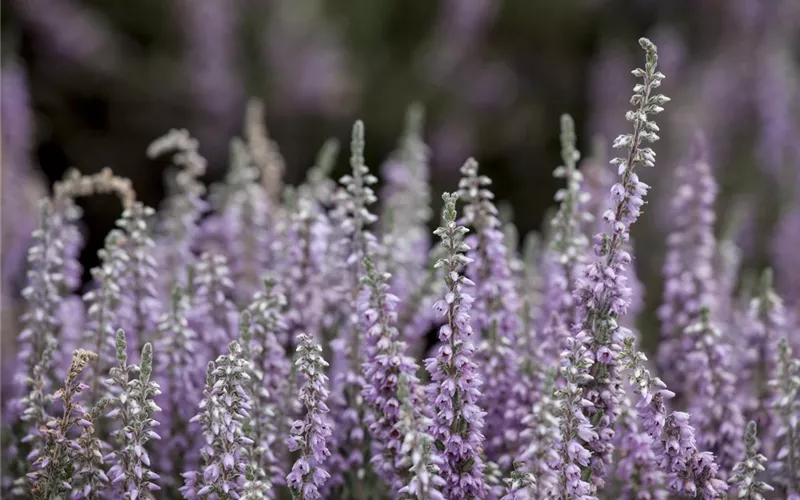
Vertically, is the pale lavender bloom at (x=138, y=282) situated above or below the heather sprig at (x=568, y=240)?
below

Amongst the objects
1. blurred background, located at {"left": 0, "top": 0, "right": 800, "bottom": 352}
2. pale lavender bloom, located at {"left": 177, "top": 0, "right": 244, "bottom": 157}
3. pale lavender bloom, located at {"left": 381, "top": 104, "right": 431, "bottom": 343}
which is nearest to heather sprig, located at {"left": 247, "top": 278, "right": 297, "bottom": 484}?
pale lavender bloom, located at {"left": 381, "top": 104, "right": 431, "bottom": 343}

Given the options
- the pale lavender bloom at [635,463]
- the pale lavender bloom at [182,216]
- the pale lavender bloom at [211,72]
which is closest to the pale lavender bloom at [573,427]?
the pale lavender bloom at [635,463]

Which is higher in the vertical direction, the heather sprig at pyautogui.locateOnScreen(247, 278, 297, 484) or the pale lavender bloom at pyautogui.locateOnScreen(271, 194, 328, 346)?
the pale lavender bloom at pyautogui.locateOnScreen(271, 194, 328, 346)

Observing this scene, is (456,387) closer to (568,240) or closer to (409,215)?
(568,240)

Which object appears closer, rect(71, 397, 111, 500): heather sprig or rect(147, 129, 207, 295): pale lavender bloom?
rect(71, 397, 111, 500): heather sprig

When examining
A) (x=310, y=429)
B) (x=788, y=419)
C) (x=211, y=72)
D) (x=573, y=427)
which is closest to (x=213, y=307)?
(x=310, y=429)

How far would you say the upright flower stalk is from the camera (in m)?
2.60

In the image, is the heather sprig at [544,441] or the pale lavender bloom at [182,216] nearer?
the heather sprig at [544,441]

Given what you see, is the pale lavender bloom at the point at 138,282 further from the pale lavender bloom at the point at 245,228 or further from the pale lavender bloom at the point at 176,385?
the pale lavender bloom at the point at 245,228

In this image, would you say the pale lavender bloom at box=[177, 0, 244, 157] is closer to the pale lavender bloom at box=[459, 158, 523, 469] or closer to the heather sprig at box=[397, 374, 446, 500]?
the pale lavender bloom at box=[459, 158, 523, 469]

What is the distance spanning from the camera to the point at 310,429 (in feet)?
8.49

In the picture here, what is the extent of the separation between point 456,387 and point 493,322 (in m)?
0.50

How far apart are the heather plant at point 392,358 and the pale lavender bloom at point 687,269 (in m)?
0.01

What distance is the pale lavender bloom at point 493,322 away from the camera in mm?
3072
